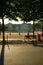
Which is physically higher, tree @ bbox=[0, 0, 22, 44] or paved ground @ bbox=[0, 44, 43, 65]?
tree @ bbox=[0, 0, 22, 44]

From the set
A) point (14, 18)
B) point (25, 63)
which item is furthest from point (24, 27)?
point (25, 63)

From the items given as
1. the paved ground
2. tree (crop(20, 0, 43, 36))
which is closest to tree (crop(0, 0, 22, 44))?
tree (crop(20, 0, 43, 36))

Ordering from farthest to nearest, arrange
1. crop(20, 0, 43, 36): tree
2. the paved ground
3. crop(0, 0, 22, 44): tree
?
1. the paved ground
2. crop(20, 0, 43, 36): tree
3. crop(0, 0, 22, 44): tree

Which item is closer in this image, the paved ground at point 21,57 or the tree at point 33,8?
the tree at point 33,8

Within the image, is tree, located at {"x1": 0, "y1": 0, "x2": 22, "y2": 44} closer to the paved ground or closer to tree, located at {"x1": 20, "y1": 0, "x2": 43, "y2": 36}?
tree, located at {"x1": 20, "y1": 0, "x2": 43, "y2": 36}

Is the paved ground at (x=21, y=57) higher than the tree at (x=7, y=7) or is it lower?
lower

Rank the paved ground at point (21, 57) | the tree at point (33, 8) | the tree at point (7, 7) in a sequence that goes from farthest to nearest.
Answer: the paved ground at point (21, 57) < the tree at point (33, 8) < the tree at point (7, 7)

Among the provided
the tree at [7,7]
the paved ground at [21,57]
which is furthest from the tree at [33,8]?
the paved ground at [21,57]

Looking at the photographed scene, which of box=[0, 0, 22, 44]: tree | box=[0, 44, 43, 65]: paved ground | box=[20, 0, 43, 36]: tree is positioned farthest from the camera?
box=[0, 44, 43, 65]: paved ground

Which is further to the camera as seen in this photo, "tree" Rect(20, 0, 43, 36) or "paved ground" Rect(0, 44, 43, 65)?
"paved ground" Rect(0, 44, 43, 65)

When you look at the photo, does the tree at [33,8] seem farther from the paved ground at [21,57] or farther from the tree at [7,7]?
the paved ground at [21,57]

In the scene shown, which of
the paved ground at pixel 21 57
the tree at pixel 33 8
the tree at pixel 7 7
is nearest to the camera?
the tree at pixel 7 7

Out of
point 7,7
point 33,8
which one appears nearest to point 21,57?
point 7,7

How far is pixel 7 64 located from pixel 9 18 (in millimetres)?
16427
